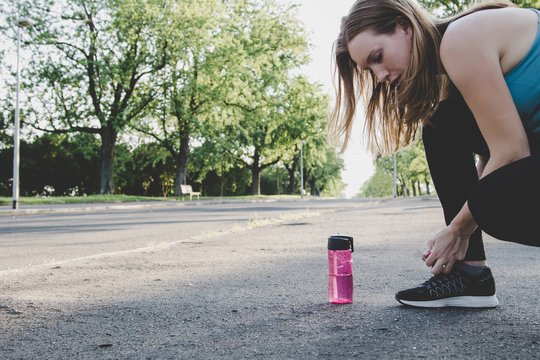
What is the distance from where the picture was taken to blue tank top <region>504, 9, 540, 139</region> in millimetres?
1698

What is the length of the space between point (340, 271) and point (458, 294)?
57cm

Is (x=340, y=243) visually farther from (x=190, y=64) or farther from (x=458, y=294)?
(x=190, y=64)

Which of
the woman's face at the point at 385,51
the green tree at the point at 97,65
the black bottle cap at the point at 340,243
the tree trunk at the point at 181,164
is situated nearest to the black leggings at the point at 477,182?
the woman's face at the point at 385,51

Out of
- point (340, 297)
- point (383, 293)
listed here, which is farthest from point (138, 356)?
point (383, 293)

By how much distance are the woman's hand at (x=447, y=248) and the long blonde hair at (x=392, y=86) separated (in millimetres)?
558

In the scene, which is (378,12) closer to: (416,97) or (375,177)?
(416,97)

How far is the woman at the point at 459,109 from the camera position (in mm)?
1701

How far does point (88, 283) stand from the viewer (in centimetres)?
305

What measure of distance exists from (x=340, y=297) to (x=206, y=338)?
2.74ft

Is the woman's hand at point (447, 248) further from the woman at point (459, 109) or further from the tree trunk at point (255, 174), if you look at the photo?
the tree trunk at point (255, 174)

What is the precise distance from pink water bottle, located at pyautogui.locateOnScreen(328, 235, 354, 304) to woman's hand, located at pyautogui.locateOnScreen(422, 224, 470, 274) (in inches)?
15.5

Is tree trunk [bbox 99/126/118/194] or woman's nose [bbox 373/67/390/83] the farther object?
tree trunk [bbox 99/126/118/194]

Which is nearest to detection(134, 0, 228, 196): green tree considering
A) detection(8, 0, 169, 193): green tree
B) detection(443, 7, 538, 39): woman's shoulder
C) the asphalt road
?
detection(8, 0, 169, 193): green tree

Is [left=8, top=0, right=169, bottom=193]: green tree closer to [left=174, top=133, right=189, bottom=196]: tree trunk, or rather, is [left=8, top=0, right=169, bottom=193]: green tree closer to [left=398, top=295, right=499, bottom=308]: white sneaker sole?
[left=174, top=133, right=189, bottom=196]: tree trunk
